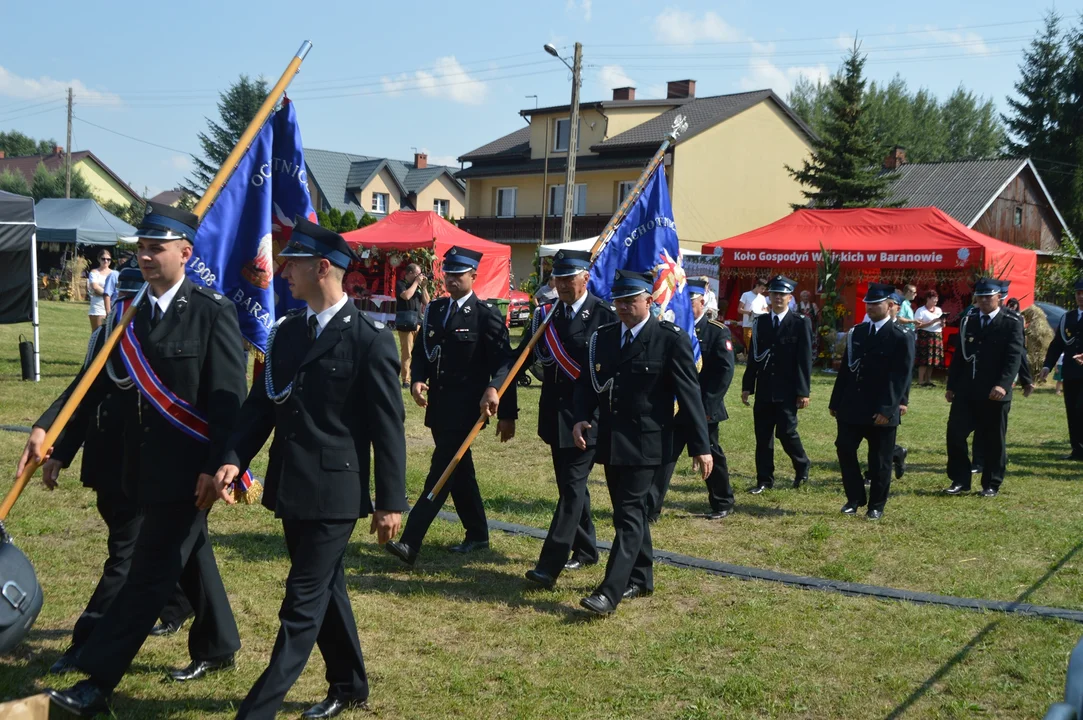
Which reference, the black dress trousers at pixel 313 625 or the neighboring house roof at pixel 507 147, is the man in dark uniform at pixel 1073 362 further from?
the neighboring house roof at pixel 507 147

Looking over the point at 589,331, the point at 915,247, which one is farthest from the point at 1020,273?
the point at 589,331

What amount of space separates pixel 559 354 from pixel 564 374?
141 millimetres

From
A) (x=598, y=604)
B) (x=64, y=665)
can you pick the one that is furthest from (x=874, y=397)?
(x=64, y=665)

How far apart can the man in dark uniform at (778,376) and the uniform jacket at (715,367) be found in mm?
952

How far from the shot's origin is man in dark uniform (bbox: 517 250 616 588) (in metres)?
6.47

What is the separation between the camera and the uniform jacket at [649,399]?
615cm

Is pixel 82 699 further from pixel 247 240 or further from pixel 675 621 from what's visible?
pixel 675 621

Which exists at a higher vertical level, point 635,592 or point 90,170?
point 90,170

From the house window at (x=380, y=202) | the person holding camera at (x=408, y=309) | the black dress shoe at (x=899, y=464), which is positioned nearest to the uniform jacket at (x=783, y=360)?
the black dress shoe at (x=899, y=464)

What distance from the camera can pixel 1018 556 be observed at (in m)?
7.73

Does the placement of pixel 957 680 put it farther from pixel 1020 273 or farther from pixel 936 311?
pixel 1020 273

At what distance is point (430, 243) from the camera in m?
26.3

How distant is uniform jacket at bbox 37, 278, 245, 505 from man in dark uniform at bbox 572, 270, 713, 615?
8.15 ft

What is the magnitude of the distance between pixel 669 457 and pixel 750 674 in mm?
1545
